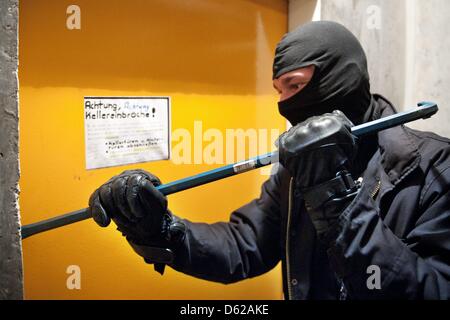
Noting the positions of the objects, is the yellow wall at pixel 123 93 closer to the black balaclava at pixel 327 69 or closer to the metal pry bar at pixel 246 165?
the metal pry bar at pixel 246 165

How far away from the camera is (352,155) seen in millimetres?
1088

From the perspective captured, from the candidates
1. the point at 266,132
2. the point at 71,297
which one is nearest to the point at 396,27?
the point at 266,132

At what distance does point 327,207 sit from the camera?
3.44 feet

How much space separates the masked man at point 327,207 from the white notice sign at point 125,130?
37 centimetres

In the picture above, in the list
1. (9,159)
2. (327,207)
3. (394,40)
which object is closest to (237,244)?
(327,207)

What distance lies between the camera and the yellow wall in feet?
4.77

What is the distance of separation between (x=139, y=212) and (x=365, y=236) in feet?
1.89

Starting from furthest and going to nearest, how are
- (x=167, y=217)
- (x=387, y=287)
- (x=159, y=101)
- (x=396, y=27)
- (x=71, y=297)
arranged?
(x=396, y=27), (x=159, y=101), (x=71, y=297), (x=167, y=217), (x=387, y=287)

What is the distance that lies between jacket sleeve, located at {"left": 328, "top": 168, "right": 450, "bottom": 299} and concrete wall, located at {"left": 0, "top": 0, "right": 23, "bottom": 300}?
0.69 m

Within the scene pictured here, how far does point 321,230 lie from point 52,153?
36.3 inches

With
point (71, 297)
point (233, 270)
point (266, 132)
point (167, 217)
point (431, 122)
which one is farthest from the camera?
point (266, 132)

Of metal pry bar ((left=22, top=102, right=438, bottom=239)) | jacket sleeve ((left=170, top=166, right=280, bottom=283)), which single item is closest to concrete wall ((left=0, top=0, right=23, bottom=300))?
metal pry bar ((left=22, top=102, right=438, bottom=239))

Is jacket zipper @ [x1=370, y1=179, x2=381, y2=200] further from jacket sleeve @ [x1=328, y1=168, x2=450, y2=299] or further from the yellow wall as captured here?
the yellow wall

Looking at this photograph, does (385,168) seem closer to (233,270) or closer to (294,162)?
(294,162)
